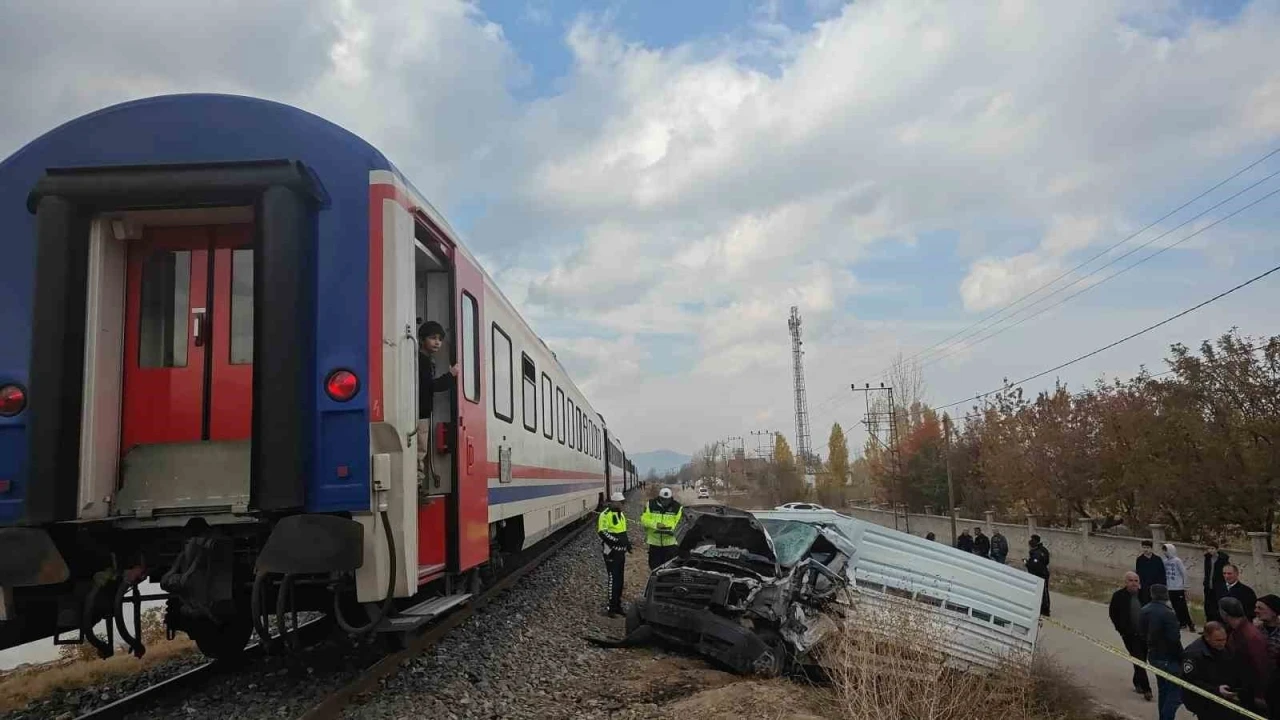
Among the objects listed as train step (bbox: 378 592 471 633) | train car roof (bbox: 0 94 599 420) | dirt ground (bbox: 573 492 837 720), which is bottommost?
dirt ground (bbox: 573 492 837 720)

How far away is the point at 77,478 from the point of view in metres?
4.87

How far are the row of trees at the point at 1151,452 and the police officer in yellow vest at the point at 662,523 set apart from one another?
41.9ft

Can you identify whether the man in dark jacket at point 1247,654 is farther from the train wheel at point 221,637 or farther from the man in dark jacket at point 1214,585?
the train wheel at point 221,637

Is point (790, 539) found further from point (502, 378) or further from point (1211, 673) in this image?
point (1211, 673)

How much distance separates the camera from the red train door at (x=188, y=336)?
→ 17.7 ft

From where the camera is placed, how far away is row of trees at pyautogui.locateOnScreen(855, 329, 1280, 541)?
18.1 metres

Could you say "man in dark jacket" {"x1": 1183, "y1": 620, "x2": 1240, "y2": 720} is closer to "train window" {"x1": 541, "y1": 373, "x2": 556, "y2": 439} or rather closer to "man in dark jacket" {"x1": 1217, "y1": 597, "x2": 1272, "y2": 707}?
"man in dark jacket" {"x1": 1217, "y1": 597, "x2": 1272, "y2": 707}

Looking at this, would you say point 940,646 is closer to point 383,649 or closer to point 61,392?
point 383,649

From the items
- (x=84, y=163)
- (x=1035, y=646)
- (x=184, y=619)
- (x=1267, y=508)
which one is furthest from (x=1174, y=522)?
(x=84, y=163)

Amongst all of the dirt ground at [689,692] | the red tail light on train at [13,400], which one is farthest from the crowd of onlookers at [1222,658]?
the red tail light on train at [13,400]

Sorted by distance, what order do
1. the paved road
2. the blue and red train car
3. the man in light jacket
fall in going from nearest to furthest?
the blue and red train car
the paved road
the man in light jacket

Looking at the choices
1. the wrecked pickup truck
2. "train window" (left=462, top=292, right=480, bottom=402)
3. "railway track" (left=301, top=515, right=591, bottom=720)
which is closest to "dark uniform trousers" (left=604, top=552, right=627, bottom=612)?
"railway track" (left=301, top=515, right=591, bottom=720)

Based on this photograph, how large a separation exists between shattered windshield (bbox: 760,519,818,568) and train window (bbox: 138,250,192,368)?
19.8 feet

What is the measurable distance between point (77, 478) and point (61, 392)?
48 centimetres
